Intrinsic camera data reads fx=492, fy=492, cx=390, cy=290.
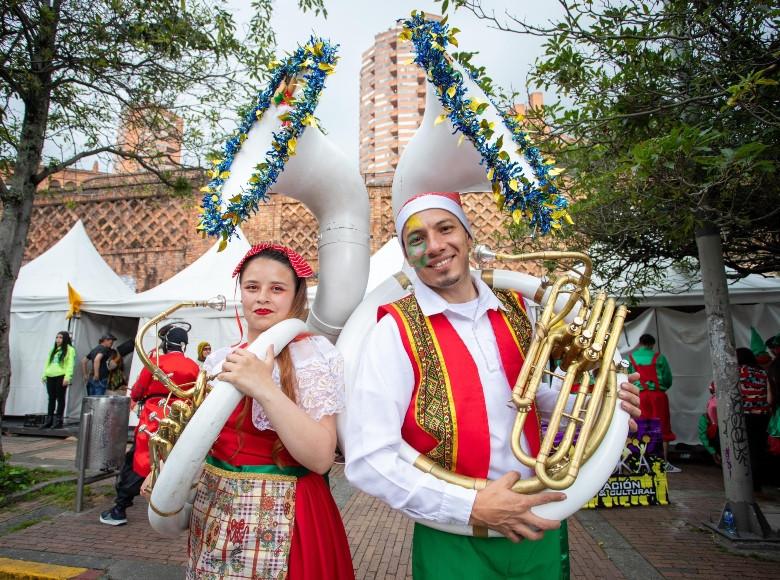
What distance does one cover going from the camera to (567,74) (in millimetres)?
3664

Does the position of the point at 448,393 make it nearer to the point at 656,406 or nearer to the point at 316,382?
the point at 316,382

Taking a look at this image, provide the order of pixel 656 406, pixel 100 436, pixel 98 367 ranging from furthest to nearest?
pixel 98 367 → pixel 656 406 → pixel 100 436

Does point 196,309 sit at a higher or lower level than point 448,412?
higher

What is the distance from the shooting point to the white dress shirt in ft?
4.67

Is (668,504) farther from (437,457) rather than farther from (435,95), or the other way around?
(435,95)

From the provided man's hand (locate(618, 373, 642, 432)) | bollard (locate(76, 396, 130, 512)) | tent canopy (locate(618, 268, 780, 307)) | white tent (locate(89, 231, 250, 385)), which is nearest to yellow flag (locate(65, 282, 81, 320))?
white tent (locate(89, 231, 250, 385))

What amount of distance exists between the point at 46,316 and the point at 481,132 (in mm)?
9900

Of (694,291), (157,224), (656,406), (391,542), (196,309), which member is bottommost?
(391,542)

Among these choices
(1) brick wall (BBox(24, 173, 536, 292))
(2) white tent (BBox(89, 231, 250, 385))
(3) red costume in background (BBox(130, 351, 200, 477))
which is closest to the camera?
(3) red costume in background (BBox(130, 351, 200, 477))

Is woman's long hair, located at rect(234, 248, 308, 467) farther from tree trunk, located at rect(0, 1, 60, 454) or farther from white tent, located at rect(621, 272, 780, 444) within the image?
white tent, located at rect(621, 272, 780, 444)

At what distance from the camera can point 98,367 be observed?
8.44 m

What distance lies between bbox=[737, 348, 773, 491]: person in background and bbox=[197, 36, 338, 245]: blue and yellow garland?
6.17 meters

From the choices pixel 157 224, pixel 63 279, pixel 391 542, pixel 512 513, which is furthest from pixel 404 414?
pixel 157 224

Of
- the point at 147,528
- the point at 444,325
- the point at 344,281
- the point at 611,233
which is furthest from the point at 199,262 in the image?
the point at 444,325
